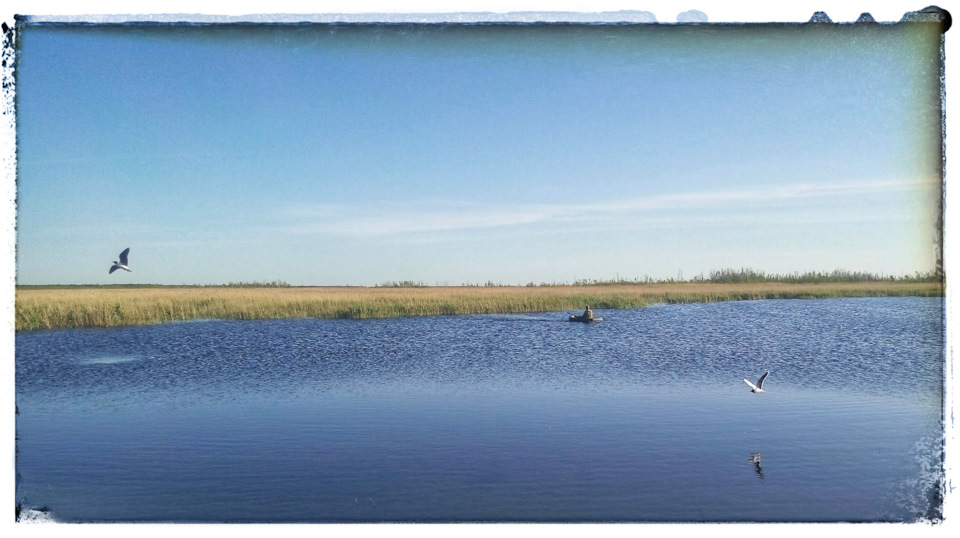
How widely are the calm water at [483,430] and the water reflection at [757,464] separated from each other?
3 cm

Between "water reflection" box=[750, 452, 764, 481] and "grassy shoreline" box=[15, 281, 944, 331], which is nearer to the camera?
"water reflection" box=[750, 452, 764, 481]

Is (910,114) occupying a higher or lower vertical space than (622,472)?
higher

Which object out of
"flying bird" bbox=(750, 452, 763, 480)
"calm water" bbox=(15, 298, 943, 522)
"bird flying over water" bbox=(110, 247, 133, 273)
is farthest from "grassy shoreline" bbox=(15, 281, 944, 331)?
"flying bird" bbox=(750, 452, 763, 480)

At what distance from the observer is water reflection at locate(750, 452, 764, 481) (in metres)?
6.64

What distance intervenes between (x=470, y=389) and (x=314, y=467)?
13.4 feet

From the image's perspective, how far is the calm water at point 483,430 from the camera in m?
6.08

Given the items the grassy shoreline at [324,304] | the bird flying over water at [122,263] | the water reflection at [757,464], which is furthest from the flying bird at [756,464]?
the grassy shoreline at [324,304]

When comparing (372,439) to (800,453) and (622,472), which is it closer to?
(622,472)

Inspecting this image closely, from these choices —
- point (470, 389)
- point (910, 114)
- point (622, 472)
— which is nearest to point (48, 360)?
point (470, 389)

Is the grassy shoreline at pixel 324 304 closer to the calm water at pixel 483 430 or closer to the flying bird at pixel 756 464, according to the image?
the calm water at pixel 483 430

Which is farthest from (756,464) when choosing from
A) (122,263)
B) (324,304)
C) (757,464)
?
(324,304)

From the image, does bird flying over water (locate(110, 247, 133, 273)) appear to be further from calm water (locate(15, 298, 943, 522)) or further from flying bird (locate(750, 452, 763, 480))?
flying bird (locate(750, 452, 763, 480))

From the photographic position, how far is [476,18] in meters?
5.53

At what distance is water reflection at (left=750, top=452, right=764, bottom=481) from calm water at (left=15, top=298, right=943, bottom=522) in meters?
0.03
